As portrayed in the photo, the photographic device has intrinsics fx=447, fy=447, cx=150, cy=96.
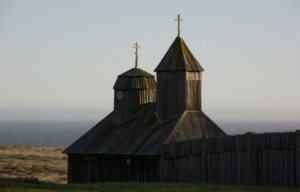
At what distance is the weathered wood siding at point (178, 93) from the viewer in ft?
94.7

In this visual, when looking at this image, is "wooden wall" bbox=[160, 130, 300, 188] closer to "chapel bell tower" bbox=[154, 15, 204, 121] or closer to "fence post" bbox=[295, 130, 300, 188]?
"fence post" bbox=[295, 130, 300, 188]

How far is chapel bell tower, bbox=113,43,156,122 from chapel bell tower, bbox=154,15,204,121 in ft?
10.8

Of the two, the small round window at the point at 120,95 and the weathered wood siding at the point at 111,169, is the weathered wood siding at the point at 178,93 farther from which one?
the small round window at the point at 120,95

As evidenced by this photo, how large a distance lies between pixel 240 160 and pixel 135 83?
1439 cm

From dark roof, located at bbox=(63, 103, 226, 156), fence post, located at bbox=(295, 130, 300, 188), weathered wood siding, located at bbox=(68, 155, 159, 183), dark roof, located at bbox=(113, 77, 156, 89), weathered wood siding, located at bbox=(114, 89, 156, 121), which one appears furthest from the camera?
dark roof, located at bbox=(113, 77, 156, 89)

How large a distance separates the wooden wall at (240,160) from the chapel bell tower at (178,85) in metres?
5.07

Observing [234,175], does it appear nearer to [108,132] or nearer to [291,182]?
[291,182]

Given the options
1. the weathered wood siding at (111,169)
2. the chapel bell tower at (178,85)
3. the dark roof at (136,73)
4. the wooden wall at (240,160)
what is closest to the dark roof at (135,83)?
the dark roof at (136,73)

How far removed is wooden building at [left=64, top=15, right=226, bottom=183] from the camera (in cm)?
2691

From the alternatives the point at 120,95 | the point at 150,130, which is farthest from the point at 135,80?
the point at 150,130

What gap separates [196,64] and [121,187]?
485 inches

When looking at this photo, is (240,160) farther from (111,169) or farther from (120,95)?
(120,95)

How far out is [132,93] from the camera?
33.2 metres

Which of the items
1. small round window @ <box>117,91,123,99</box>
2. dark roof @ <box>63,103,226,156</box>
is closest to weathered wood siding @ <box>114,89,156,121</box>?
small round window @ <box>117,91,123,99</box>
